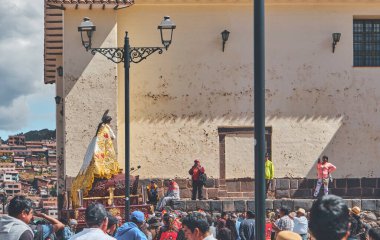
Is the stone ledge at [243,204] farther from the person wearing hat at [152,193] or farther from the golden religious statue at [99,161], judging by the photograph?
the golden religious statue at [99,161]

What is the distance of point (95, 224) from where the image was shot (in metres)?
8.36

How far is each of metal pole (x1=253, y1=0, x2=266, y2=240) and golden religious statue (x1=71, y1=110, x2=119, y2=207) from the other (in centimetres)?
1848

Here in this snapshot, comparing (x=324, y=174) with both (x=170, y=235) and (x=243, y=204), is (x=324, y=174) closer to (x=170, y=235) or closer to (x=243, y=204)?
(x=243, y=204)

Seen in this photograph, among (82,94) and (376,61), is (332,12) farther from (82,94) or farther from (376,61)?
(82,94)

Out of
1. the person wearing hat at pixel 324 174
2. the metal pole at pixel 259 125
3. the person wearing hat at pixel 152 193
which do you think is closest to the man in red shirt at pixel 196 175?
the person wearing hat at pixel 152 193

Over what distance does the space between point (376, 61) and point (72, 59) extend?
909cm

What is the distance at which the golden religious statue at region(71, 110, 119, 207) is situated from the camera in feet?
89.2

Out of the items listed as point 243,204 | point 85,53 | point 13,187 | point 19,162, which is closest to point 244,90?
point 243,204

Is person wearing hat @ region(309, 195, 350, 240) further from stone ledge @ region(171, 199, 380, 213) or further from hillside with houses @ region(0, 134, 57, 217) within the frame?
hillside with houses @ region(0, 134, 57, 217)

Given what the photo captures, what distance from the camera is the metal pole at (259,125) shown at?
28.0 ft

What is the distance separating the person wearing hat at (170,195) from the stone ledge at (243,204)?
0.74 feet

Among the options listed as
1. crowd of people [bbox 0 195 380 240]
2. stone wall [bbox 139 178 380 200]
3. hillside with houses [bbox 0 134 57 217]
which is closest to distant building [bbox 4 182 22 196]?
hillside with houses [bbox 0 134 57 217]

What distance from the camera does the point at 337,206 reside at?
19.2ft

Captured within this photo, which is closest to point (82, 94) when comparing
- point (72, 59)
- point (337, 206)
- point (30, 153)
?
point (72, 59)
